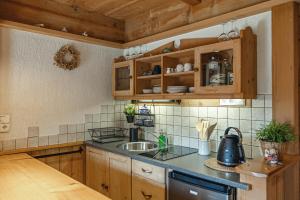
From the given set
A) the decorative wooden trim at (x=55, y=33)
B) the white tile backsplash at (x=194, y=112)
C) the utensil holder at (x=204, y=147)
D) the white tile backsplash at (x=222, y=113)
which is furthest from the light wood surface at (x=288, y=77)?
the decorative wooden trim at (x=55, y=33)

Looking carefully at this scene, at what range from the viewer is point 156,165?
198 centimetres

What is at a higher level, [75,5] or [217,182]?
[75,5]

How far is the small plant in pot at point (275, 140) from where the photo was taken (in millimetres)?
1554

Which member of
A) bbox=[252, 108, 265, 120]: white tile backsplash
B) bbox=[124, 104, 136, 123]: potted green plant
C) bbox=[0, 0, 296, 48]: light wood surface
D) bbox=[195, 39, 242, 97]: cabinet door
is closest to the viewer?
bbox=[195, 39, 242, 97]: cabinet door

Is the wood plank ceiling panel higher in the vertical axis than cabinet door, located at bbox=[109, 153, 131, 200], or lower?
higher

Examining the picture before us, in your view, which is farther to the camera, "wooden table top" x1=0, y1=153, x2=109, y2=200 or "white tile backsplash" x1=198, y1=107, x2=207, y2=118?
"white tile backsplash" x1=198, y1=107, x2=207, y2=118

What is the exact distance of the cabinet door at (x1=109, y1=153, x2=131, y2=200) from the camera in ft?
7.47

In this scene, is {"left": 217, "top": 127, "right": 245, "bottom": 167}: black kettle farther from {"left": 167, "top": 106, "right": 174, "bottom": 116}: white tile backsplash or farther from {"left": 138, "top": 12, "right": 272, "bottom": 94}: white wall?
{"left": 167, "top": 106, "right": 174, "bottom": 116}: white tile backsplash

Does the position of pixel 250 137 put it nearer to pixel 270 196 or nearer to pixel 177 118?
pixel 270 196

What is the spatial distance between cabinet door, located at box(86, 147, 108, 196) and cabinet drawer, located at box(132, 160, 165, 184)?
1.54ft

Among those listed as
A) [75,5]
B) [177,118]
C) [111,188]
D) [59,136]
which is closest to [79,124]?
[59,136]

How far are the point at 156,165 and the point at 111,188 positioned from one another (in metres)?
0.76

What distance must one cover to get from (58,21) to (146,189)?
1.94 m

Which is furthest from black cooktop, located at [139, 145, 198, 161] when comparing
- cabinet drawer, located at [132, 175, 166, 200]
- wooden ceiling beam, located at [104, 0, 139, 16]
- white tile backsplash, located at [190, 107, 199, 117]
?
wooden ceiling beam, located at [104, 0, 139, 16]
